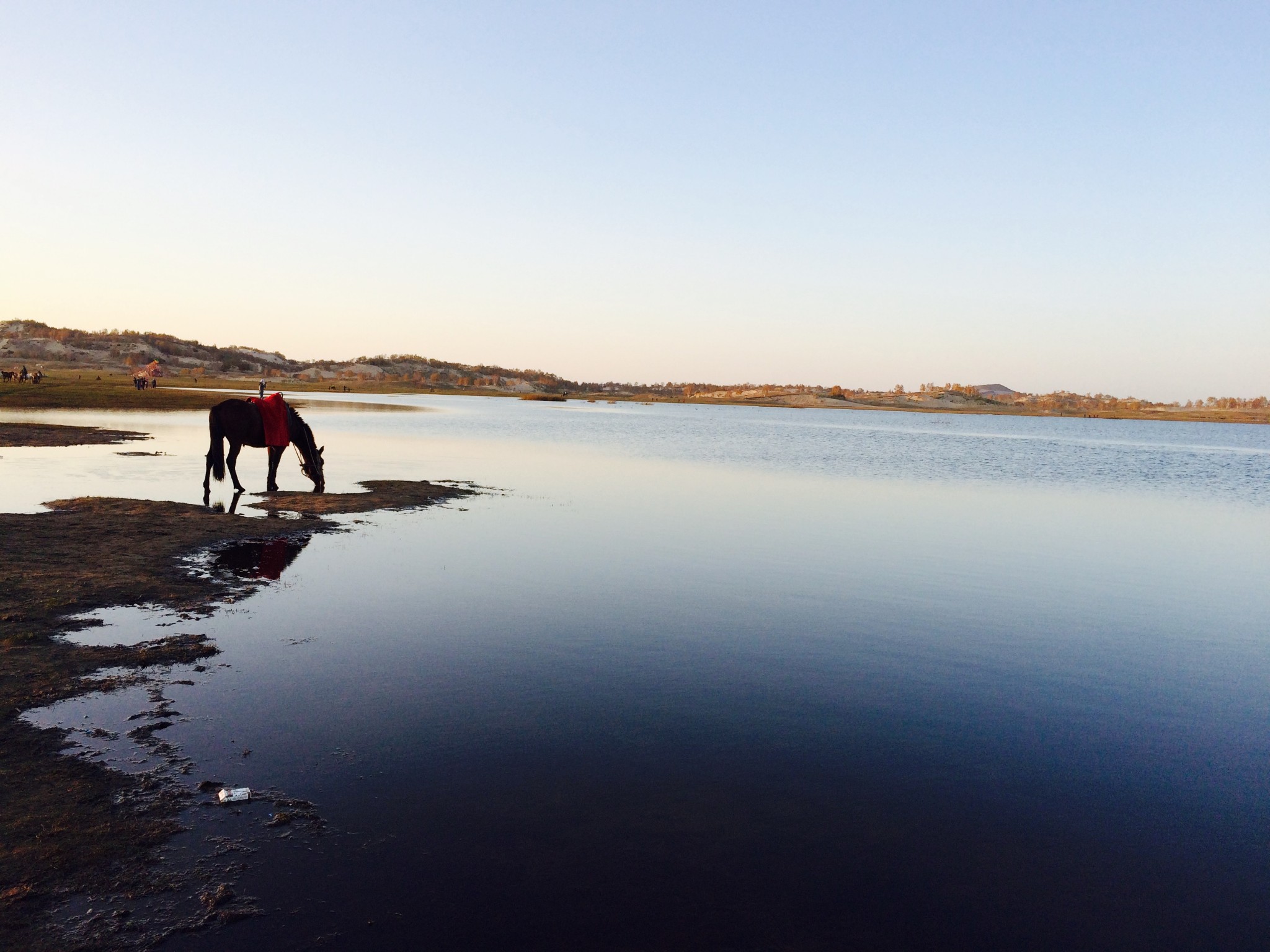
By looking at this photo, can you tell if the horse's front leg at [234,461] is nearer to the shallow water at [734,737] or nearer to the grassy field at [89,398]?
the shallow water at [734,737]

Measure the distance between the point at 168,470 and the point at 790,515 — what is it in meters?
20.7

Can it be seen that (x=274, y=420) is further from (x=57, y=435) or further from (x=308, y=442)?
(x=57, y=435)

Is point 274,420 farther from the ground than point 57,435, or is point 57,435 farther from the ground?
point 274,420

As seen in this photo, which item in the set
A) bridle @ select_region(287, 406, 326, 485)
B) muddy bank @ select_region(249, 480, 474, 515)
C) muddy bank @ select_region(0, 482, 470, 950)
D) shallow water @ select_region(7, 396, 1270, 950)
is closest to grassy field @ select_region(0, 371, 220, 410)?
bridle @ select_region(287, 406, 326, 485)

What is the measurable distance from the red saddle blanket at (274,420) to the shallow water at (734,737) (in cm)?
542

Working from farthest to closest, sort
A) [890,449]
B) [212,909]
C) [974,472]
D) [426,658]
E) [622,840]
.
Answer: [890,449], [974,472], [426,658], [622,840], [212,909]

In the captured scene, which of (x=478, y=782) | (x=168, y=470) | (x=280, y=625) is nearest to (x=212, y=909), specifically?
(x=478, y=782)

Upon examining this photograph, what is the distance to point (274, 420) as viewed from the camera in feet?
76.4

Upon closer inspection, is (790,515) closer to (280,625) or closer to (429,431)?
(280,625)

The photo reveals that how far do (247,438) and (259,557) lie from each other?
29.8ft

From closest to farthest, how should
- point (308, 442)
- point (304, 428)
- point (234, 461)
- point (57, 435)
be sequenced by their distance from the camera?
point (234, 461), point (304, 428), point (308, 442), point (57, 435)

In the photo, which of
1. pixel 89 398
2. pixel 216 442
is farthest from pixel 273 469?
pixel 89 398

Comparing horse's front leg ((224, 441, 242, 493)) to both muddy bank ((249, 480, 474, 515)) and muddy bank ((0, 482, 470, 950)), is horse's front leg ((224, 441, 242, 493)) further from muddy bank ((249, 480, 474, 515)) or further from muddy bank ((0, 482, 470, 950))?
muddy bank ((0, 482, 470, 950))

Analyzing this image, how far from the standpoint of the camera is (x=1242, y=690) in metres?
10.6
